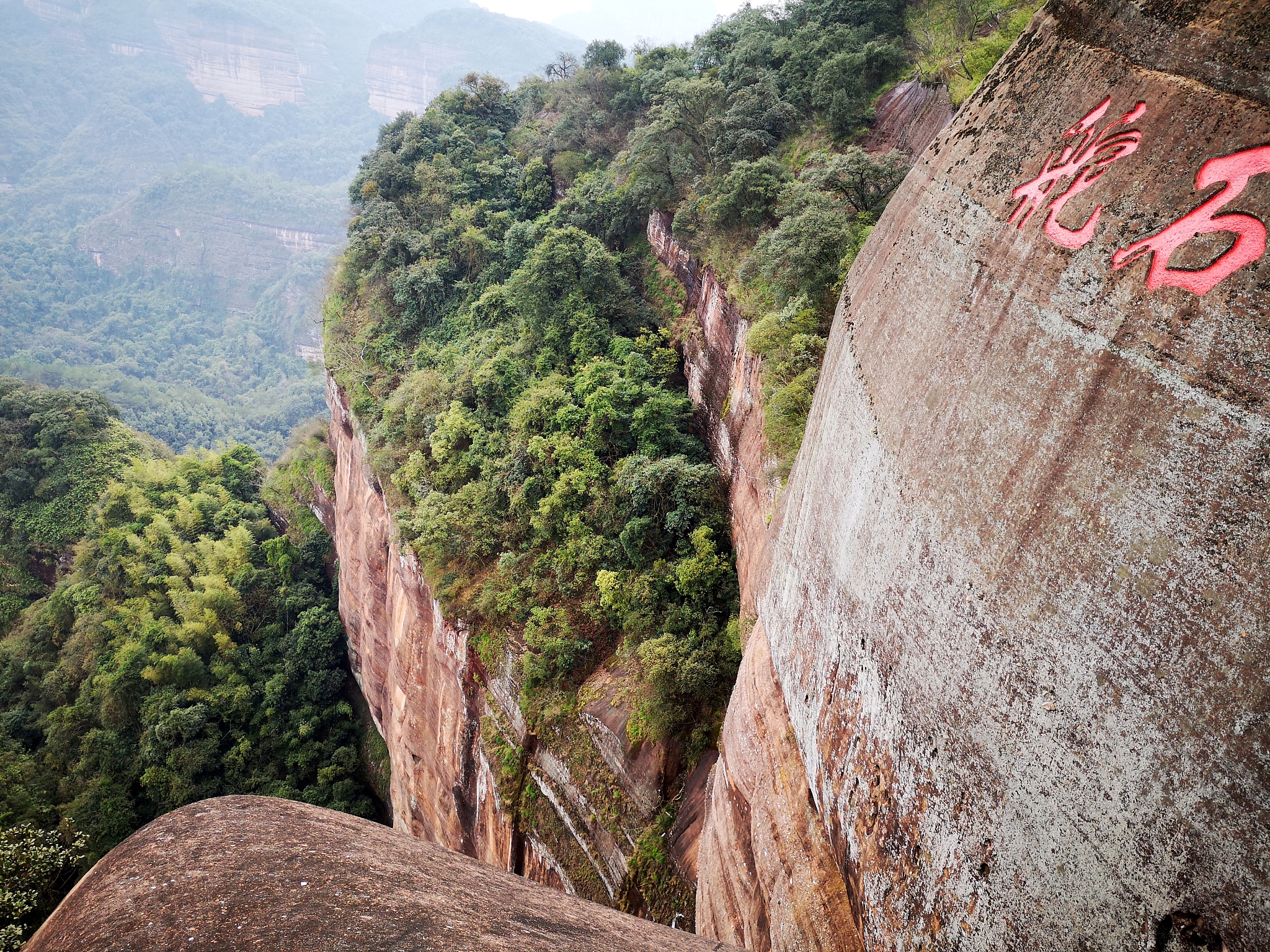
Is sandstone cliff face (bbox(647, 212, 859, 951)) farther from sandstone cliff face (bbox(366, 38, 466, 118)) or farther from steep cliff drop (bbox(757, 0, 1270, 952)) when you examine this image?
sandstone cliff face (bbox(366, 38, 466, 118))

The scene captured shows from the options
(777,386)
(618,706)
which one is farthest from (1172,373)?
(618,706)

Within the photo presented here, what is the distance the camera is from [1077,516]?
3400 millimetres

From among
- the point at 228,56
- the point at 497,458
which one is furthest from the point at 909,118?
the point at 228,56

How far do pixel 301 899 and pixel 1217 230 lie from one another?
6.60 metres

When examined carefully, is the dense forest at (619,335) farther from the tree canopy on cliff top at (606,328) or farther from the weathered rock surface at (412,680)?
the weathered rock surface at (412,680)

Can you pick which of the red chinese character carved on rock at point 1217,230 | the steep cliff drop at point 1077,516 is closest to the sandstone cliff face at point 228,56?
the steep cliff drop at point 1077,516

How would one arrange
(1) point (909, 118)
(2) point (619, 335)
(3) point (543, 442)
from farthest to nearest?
1. (2) point (619, 335)
2. (1) point (909, 118)
3. (3) point (543, 442)

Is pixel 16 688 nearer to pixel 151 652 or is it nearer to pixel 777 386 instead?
pixel 151 652

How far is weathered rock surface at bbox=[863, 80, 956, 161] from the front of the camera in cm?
1413

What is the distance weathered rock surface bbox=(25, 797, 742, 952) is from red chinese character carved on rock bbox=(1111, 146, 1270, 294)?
18.2ft

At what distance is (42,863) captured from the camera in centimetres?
1453

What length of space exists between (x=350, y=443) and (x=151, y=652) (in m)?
10.2

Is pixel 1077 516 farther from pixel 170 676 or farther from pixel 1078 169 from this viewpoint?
pixel 170 676

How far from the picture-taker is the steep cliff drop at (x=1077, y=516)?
285cm
